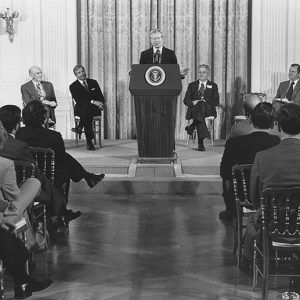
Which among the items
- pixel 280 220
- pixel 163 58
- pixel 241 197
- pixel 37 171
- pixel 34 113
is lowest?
pixel 241 197

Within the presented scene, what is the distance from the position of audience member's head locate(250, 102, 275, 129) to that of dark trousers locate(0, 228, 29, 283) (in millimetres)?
1996

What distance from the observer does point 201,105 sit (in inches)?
→ 405

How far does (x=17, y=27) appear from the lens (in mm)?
11570

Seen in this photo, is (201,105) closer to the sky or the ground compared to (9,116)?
closer to the ground

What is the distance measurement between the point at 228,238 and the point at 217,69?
616 centimetres

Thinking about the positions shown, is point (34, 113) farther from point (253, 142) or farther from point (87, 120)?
point (87, 120)

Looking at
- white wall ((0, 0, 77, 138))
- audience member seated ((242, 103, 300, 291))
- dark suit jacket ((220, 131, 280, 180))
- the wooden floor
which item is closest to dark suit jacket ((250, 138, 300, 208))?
audience member seated ((242, 103, 300, 291))

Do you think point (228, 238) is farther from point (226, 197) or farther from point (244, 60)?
point (244, 60)

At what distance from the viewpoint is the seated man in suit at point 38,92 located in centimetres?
1004

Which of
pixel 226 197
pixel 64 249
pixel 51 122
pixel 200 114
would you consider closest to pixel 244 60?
pixel 200 114

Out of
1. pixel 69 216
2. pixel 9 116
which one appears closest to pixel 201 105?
pixel 69 216

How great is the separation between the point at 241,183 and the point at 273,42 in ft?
22.9

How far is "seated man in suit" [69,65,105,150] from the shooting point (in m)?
10.2

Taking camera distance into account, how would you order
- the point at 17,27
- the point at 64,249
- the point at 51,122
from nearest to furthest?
the point at 64,249 < the point at 51,122 < the point at 17,27
